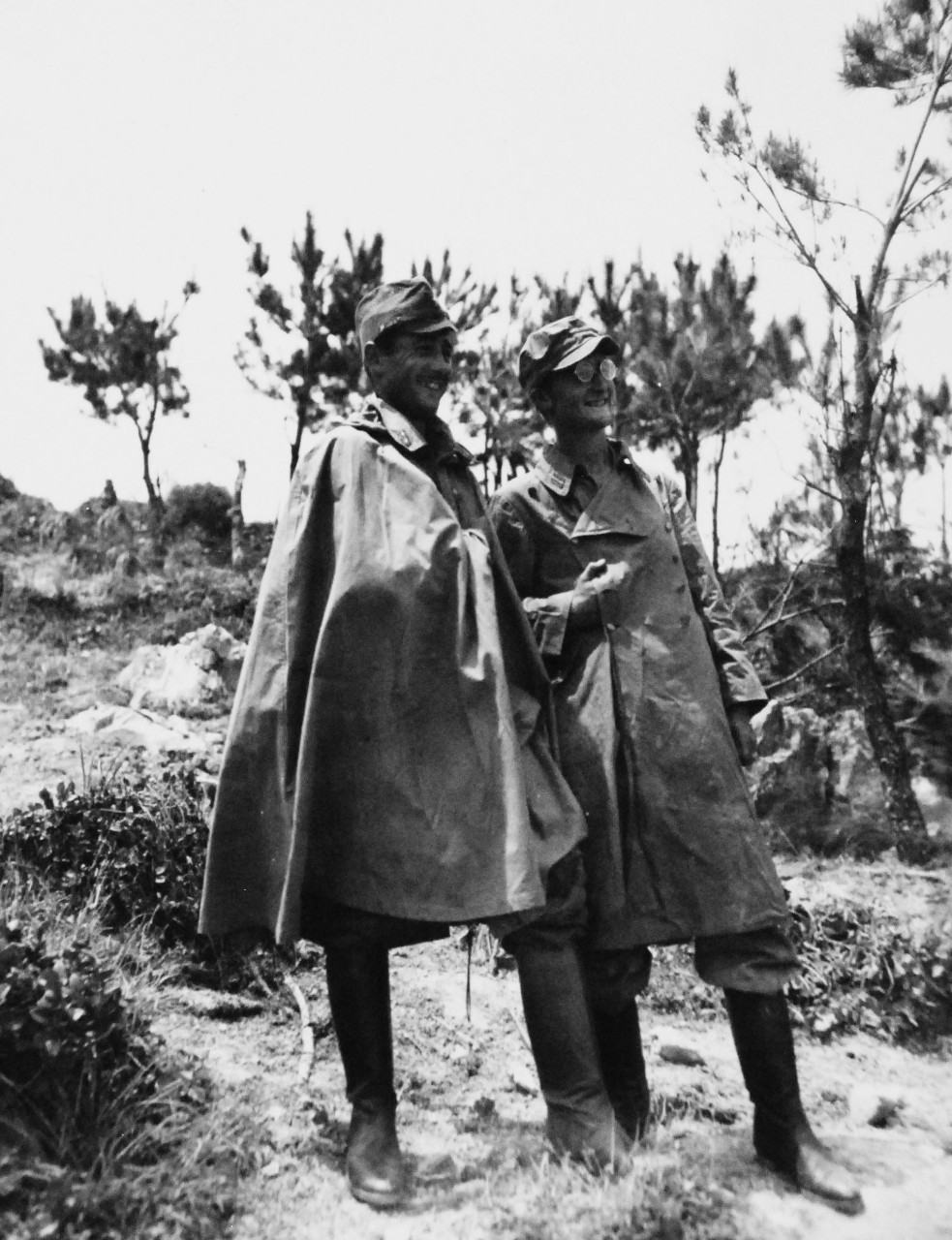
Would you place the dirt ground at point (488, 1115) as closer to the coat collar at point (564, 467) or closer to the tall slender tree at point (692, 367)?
the coat collar at point (564, 467)

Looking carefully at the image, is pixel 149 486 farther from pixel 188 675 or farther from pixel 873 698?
pixel 873 698

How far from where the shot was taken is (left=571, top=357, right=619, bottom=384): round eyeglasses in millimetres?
2740

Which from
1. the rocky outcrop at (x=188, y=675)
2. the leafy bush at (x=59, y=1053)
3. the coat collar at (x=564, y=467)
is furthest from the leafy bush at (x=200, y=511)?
the leafy bush at (x=59, y=1053)

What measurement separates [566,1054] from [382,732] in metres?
0.79

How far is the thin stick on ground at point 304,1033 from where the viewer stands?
2.98m

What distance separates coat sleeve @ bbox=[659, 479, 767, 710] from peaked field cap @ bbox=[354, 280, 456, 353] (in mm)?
A: 782

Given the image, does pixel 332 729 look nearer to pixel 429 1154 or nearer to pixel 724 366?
pixel 429 1154

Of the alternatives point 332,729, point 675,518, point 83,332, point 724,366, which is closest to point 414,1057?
point 332,729

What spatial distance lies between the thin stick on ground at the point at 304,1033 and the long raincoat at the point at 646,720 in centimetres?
103

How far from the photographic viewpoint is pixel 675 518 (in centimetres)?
289

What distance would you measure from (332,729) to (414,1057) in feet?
4.60

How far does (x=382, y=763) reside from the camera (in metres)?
2.32

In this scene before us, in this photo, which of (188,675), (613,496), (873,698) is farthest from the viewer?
(188,675)

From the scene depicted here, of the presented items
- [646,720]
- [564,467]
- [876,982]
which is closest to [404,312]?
[564,467]
